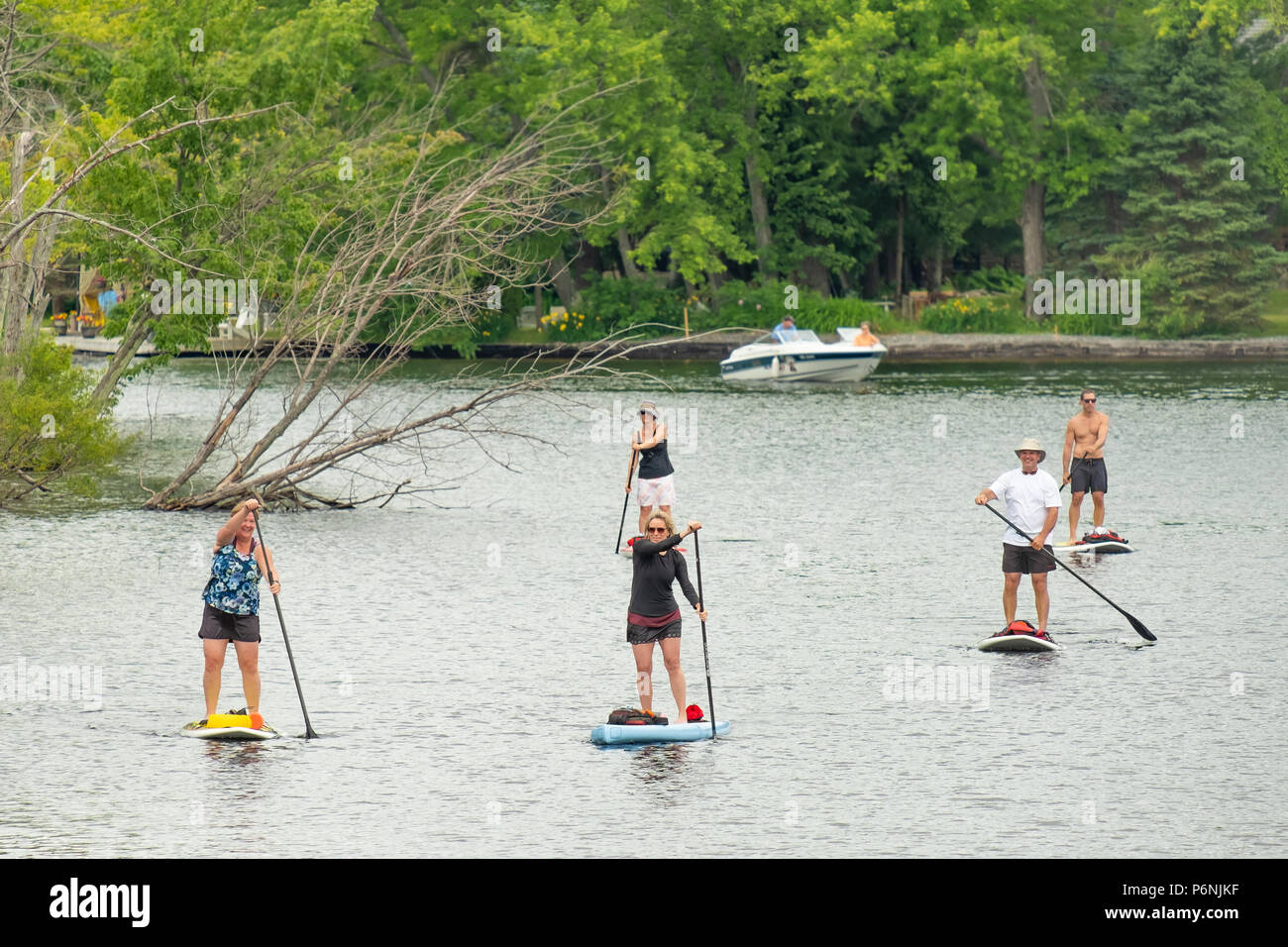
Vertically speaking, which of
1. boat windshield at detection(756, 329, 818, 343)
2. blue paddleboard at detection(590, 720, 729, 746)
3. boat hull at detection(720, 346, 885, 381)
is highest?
boat windshield at detection(756, 329, 818, 343)

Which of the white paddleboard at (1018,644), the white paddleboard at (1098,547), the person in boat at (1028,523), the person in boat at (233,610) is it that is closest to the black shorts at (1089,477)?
the white paddleboard at (1098,547)

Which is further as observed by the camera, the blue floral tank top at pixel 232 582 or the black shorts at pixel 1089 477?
the black shorts at pixel 1089 477

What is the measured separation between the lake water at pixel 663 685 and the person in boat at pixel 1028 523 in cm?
55

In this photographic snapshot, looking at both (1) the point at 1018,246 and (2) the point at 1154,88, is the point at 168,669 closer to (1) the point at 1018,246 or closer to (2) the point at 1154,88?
(2) the point at 1154,88

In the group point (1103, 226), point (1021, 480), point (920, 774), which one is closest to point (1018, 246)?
point (1103, 226)

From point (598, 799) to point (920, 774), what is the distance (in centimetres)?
199

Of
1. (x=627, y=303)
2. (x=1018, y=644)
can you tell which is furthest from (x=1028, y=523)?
(x=627, y=303)

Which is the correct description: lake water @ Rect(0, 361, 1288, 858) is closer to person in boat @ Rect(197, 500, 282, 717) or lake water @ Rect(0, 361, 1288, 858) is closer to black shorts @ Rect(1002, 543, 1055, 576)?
person in boat @ Rect(197, 500, 282, 717)

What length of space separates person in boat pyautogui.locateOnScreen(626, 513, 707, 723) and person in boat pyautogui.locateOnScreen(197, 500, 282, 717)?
7.75 feet

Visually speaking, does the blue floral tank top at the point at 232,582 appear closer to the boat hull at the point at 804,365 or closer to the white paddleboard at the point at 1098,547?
the white paddleboard at the point at 1098,547

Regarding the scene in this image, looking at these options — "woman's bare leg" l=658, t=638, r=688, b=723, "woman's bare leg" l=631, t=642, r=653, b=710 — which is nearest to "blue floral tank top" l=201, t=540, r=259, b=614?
"woman's bare leg" l=631, t=642, r=653, b=710

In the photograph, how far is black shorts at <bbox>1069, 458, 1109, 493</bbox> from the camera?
2180cm

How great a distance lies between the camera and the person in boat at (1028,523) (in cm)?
1555

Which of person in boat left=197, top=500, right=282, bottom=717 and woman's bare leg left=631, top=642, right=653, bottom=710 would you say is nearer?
woman's bare leg left=631, top=642, right=653, bottom=710
